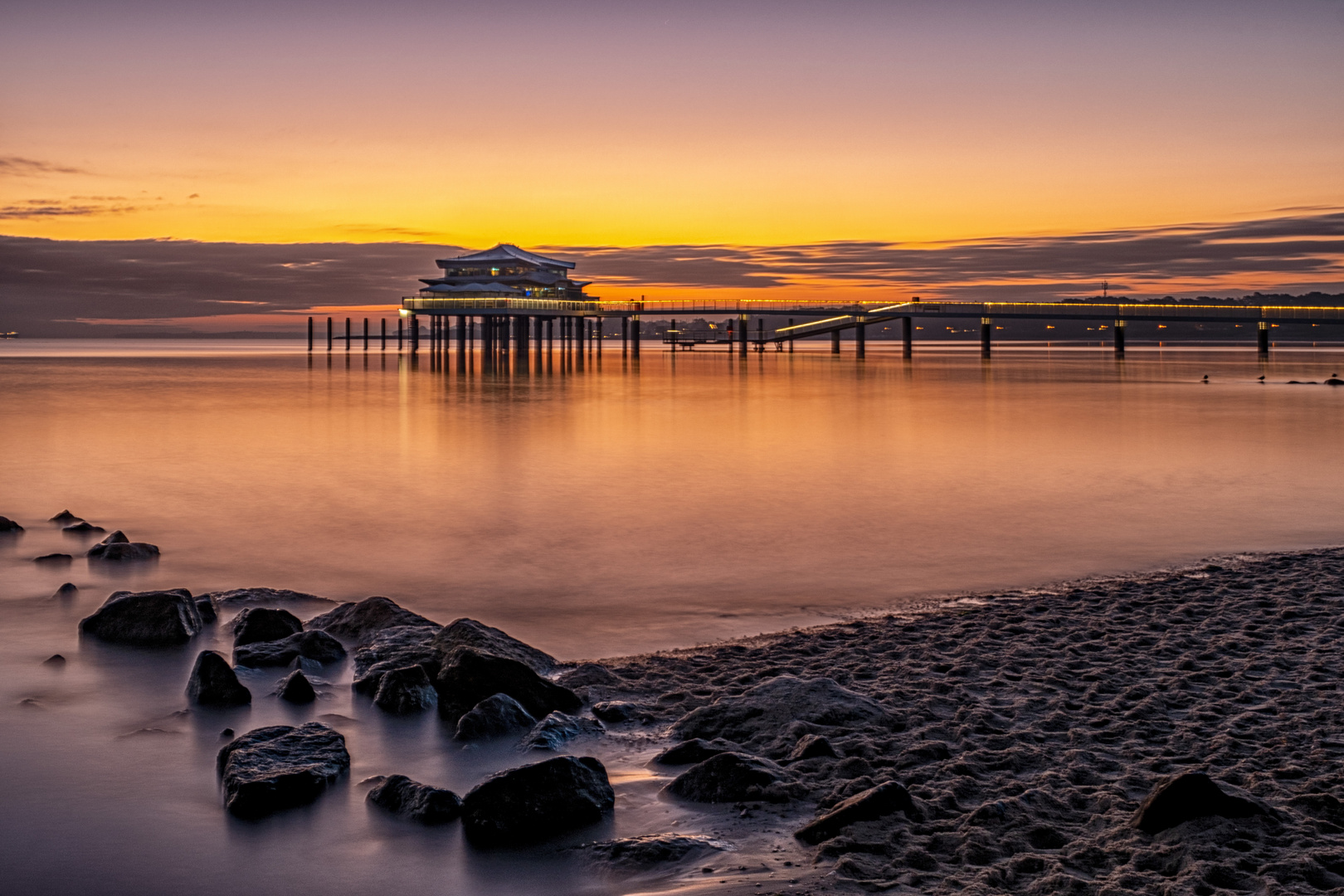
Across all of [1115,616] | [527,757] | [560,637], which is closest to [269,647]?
[560,637]

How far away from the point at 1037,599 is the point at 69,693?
27.9 ft

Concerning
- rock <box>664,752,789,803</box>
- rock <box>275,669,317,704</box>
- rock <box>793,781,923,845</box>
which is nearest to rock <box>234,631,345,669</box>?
rock <box>275,669,317,704</box>

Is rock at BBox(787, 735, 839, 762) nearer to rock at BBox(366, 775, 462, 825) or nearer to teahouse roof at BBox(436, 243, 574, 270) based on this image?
rock at BBox(366, 775, 462, 825)

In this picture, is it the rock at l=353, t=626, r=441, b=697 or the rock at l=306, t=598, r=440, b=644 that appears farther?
the rock at l=306, t=598, r=440, b=644

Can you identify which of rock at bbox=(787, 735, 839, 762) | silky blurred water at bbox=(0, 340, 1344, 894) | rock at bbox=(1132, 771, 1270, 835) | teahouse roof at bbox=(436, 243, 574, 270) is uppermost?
teahouse roof at bbox=(436, 243, 574, 270)

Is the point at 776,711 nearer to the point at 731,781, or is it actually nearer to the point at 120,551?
the point at 731,781

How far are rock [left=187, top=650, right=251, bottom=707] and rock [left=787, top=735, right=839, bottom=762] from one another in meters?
4.03

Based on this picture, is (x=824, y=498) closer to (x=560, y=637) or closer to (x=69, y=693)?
(x=560, y=637)

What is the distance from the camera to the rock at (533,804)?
5.46 meters

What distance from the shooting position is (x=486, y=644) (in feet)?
27.1

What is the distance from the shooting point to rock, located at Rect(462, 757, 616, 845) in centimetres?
546

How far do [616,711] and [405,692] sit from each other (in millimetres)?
1538

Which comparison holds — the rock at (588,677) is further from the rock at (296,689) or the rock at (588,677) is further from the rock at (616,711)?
the rock at (296,689)

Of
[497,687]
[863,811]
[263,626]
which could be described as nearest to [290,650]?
[263,626]
